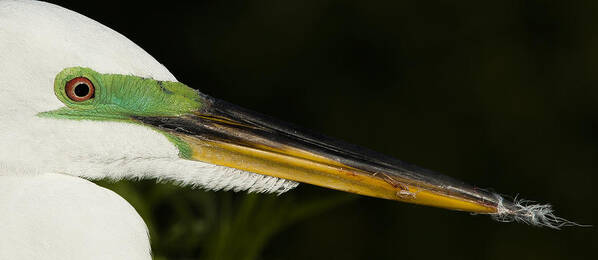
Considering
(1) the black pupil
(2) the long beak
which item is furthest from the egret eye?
(2) the long beak

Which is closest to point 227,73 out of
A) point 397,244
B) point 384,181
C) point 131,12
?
point 131,12

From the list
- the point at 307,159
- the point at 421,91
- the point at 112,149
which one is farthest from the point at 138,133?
the point at 421,91

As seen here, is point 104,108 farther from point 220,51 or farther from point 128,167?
point 220,51

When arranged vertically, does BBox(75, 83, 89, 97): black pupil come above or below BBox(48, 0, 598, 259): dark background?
below

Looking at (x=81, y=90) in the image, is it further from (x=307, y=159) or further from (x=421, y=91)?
(x=421, y=91)

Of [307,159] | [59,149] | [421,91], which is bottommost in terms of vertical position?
[59,149]

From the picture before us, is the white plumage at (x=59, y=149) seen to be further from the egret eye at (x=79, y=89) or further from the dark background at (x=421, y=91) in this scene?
the dark background at (x=421, y=91)

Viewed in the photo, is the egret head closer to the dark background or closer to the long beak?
the long beak

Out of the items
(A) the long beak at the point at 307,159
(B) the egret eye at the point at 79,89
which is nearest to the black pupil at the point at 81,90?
(B) the egret eye at the point at 79,89
